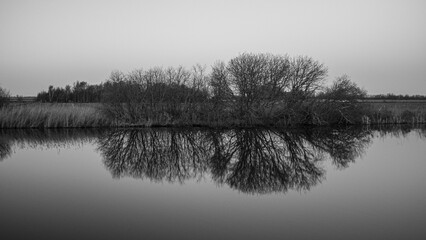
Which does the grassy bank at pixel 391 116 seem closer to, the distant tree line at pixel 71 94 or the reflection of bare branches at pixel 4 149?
the reflection of bare branches at pixel 4 149

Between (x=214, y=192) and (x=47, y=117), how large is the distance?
2045 cm

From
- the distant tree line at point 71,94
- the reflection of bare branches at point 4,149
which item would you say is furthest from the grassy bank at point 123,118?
the distant tree line at point 71,94

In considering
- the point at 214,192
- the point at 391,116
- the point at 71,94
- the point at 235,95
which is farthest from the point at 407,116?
the point at 71,94

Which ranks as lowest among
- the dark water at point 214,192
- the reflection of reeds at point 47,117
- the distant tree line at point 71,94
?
the dark water at point 214,192

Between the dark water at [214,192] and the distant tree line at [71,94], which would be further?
the distant tree line at [71,94]

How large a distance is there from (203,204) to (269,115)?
19.1m

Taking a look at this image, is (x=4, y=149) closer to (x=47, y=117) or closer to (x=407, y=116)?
(x=47, y=117)

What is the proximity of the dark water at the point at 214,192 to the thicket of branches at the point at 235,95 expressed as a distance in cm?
1082

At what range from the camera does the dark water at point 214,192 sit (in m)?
5.41

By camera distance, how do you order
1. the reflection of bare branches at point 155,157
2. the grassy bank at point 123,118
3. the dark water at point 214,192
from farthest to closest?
the grassy bank at point 123,118 → the reflection of bare branches at point 155,157 → the dark water at point 214,192

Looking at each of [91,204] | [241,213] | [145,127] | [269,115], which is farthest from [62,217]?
[269,115]

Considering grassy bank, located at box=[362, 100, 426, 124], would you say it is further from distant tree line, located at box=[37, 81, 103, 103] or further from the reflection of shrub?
distant tree line, located at box=[37, 81, 103, 103]

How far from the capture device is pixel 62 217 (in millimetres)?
6020

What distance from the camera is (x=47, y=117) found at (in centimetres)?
2427
